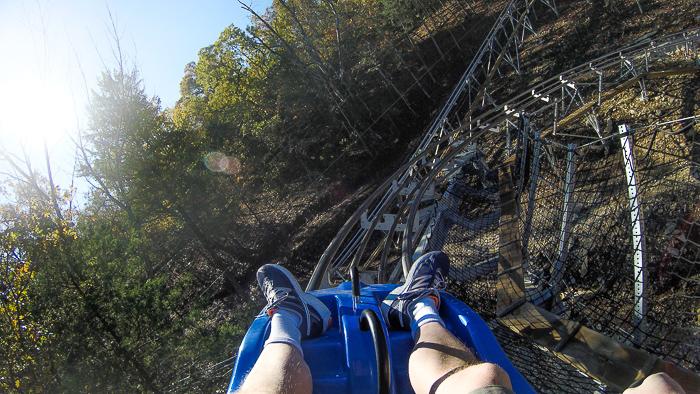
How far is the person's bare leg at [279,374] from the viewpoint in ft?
4.72

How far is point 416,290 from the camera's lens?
208 centimetres

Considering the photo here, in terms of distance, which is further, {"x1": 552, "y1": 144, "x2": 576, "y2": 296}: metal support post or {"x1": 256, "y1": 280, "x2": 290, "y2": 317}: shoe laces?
{"x1": 552, "y1": 144, "x2": 576, "y2": 296}: metal support post

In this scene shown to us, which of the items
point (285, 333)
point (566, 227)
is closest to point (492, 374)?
point (285, 333)

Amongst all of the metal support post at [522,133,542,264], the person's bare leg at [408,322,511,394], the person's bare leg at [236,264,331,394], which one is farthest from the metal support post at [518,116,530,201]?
the person's bare leg at [236,264,331,394]

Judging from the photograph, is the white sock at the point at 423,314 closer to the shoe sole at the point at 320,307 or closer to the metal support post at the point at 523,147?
the shoe sole at the point at 320,307

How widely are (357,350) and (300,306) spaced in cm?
42

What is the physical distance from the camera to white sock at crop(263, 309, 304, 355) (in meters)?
1.72

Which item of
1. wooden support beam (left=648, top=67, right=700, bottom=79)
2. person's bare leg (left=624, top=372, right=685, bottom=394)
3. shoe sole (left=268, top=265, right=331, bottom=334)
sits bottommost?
wooden support beam (left=648, top=67, right=700, bottom=79)

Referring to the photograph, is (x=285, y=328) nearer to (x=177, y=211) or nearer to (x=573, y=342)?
(x=573, y=342)

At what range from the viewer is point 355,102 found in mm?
16484

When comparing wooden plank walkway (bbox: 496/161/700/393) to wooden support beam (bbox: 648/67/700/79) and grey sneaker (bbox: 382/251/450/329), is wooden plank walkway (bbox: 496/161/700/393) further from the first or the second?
wooden support beam (bbox: 648/67/700/79)

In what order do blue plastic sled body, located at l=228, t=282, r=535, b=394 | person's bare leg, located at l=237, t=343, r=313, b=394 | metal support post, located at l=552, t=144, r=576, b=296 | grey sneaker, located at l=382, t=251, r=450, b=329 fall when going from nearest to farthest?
person's bare leg, located at l=237, t=343, r=313, b=394, blue plastic sled body, located at l=228, t=282, r=535, b=394, grey sneaker, located at l=382, t=251, r=450, b=329, metal support post, located at l=552, t=144, r=576, b=296

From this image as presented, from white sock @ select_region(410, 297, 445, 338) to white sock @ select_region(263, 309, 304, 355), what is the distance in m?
0.58

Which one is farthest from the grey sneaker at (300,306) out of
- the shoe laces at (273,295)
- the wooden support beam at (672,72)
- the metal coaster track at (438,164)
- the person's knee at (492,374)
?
the wooden support beam at (672,72)
